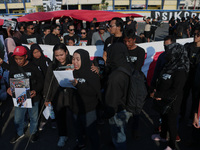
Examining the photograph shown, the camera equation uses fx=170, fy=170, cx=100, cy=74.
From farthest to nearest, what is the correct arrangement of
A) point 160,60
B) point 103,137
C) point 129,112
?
point 103,137 < point 160,60 < point 129,112

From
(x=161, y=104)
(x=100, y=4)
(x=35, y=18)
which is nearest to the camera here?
(x=161, y=104)

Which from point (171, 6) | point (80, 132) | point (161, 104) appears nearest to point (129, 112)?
point (161, 104)

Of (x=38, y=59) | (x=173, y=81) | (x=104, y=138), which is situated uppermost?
(x=38, y=59)

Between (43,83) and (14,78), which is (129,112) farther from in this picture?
(14,78)

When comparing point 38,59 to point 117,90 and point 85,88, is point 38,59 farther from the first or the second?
point 117,90

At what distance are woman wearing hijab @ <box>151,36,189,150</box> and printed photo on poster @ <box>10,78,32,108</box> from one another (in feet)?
7.17

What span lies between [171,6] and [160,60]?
5697cm

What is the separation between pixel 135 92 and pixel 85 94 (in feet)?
2.46

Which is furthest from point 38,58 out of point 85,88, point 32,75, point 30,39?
point 30,39

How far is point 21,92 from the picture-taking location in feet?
9.70

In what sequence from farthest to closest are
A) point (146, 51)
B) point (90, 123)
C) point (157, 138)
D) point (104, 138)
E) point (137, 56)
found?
point (146, 51)
point (137, 56)
point (104, 138)
point (157, 138)
point (90, 123)

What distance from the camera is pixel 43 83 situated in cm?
325

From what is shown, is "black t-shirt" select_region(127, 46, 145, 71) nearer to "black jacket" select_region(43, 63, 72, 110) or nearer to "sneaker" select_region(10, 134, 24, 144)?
"black jacket" select_region(43, 63, 72, 110)

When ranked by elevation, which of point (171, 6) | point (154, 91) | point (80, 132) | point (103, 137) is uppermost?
point (171, 6)
